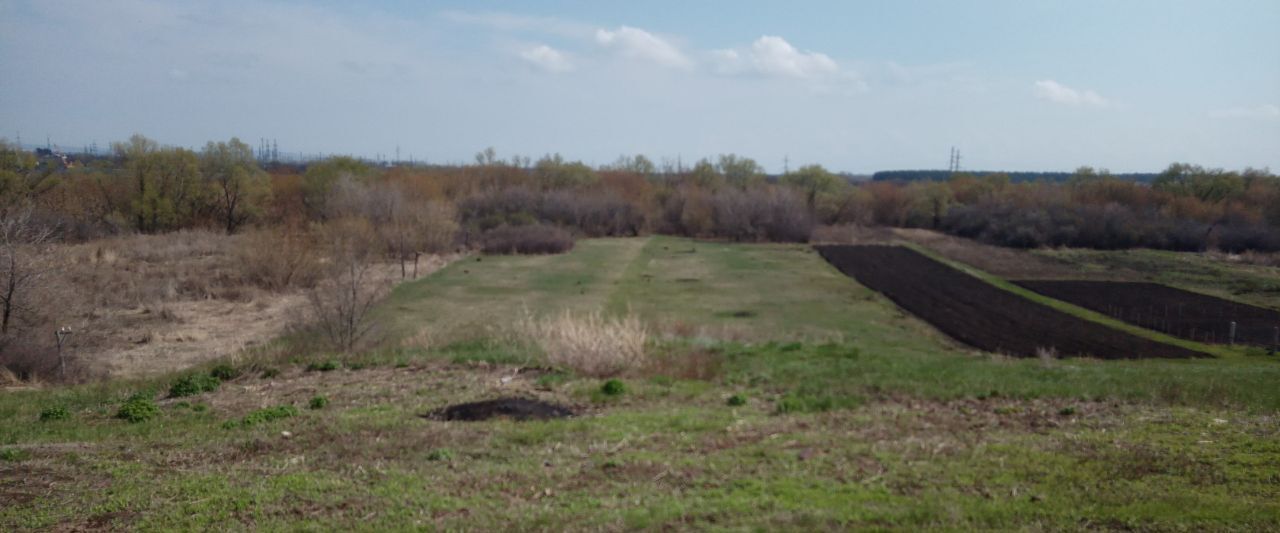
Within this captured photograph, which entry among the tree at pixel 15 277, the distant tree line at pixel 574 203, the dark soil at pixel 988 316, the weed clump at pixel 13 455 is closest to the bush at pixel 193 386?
the weed clump at pixel 13 455

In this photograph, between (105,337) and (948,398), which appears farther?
(105,337)

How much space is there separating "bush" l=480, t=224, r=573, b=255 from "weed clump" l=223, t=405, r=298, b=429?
4795cm

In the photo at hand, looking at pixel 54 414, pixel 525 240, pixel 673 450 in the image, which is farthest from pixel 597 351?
pixel 525 240

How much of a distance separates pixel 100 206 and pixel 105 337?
130 feet

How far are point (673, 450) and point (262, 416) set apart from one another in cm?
488

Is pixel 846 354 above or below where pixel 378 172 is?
below

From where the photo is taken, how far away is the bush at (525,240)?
57.9 meters

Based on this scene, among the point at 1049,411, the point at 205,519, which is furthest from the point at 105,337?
the point at 1049,411

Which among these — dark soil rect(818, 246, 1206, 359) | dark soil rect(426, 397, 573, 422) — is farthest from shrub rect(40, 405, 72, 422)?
dark soil rect(818, 246, 1206, 359)

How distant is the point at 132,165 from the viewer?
2061 inches

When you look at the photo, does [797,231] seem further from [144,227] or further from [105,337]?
[105,337]

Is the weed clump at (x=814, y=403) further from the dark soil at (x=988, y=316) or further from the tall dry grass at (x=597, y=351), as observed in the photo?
the dark soil at (x=988, y=316)

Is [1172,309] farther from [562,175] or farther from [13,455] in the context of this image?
[562,175]

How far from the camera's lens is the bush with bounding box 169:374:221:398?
1129 centimetres
